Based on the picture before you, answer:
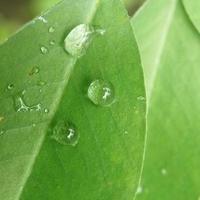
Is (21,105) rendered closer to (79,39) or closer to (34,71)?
(34,71)

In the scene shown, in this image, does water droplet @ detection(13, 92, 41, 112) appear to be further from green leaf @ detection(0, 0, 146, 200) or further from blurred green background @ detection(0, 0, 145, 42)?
blurred green background @ detection(0, 0, 145, 42)

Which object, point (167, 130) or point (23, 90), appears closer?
point (23, 90)

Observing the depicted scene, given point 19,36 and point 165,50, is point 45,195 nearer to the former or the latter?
point 19,36

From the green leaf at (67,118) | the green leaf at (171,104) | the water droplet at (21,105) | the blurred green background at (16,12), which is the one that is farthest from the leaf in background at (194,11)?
the blurred green background at (16,12)

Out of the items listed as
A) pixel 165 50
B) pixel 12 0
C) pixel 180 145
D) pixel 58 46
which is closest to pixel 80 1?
pixel 58 46

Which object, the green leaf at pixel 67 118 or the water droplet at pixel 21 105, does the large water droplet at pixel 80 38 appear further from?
the water droplet at pixel 21 105
